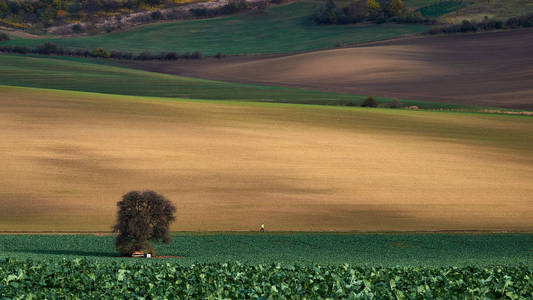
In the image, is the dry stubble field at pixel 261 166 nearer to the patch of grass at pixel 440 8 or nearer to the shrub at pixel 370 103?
the shrub at pixel 370 103

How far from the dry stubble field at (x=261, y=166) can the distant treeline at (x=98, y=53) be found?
55.0 m

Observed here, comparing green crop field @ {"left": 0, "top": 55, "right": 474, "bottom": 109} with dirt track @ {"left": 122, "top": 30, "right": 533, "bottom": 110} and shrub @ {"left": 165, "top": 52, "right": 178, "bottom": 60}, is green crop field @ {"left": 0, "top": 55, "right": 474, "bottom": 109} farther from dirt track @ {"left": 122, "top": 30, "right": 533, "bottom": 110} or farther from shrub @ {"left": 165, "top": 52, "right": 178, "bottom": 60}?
shrub @ {"left": 165, "top": 52, "right": 178, "bottom": 60}

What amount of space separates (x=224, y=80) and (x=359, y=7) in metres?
51.0

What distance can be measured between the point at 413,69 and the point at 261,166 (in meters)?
55.2

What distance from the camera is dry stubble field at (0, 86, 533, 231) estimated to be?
3098 centimetres

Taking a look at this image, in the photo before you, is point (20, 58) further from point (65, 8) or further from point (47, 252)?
point (47, 252)

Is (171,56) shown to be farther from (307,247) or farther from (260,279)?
(260,279)

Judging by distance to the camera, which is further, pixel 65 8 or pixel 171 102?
pixel 65 8

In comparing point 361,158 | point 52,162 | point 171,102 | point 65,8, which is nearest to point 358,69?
point 171,102

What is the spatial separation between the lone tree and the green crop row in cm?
832

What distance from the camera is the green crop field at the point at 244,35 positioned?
119 metres

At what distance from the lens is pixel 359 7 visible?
137 m

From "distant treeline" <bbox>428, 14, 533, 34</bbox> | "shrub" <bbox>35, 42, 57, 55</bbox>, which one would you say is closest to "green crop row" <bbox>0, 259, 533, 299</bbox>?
"distant treeline" <bbox>428, 14, 533, 34</bbox>

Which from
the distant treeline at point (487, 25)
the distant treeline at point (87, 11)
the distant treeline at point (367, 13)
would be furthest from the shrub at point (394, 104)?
the distant treeline at point (87, 11)
